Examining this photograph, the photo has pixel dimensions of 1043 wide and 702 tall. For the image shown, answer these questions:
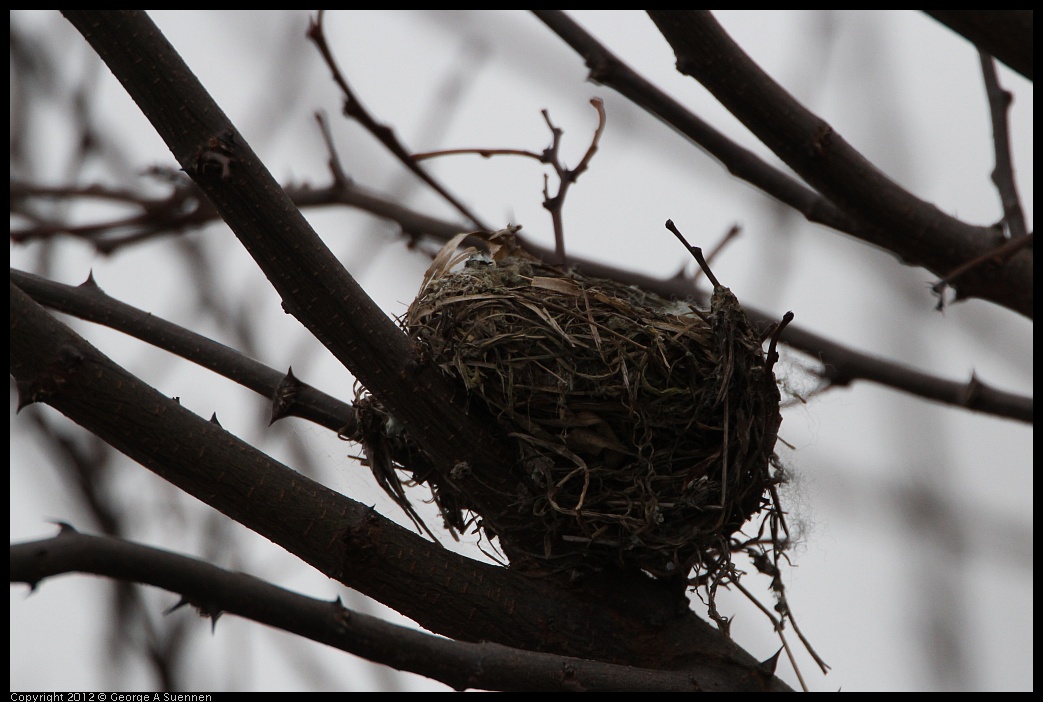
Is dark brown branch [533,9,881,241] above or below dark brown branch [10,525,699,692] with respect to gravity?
above

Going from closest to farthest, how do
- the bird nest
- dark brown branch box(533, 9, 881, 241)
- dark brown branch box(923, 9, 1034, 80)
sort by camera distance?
dark brown branch box(923, 9, 1034, 80)
the bird nest
dark brown branch box(533, 9, 881, 241)

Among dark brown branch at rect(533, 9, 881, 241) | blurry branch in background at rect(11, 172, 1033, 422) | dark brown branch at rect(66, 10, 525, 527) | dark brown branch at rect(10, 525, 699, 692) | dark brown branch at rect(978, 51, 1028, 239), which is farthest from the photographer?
blurry branch in background at rect(11, 172, 1033, 422)

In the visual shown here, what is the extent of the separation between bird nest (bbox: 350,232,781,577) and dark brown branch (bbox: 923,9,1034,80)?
0.79 metres

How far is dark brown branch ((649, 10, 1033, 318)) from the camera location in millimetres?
2264

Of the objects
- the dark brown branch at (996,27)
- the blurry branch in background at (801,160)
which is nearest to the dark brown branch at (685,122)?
the blurry branch in background at (801,160)

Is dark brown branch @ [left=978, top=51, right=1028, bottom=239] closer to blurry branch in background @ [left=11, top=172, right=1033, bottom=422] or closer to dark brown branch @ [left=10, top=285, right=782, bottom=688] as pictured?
blurry branch in background @ [left=11, top=172, right=1033, bottom=422]

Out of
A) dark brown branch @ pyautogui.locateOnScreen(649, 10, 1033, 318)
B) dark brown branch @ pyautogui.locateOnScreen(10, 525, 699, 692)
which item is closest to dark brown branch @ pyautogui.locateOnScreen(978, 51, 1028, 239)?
dark brown branch @ pyautogui.locateOnScreen(649, 10, 1033, 318)

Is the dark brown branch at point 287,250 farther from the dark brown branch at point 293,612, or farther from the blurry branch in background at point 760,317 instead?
the blurry branch in background at point 760,317

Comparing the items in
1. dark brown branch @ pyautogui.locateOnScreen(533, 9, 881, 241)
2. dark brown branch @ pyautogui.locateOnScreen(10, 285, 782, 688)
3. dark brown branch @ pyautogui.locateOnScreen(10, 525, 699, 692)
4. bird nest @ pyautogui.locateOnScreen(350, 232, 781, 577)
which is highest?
dark brown branch @ pyautogui.locateOnScreen(533, 9, 881, 241)

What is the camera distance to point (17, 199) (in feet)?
11.1

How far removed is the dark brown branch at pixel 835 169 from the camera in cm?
226

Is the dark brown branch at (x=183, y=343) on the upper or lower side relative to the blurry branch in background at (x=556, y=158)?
lower

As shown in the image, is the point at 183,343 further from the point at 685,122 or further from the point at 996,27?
the point at 996,27

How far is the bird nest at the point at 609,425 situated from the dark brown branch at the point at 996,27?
789 mm
